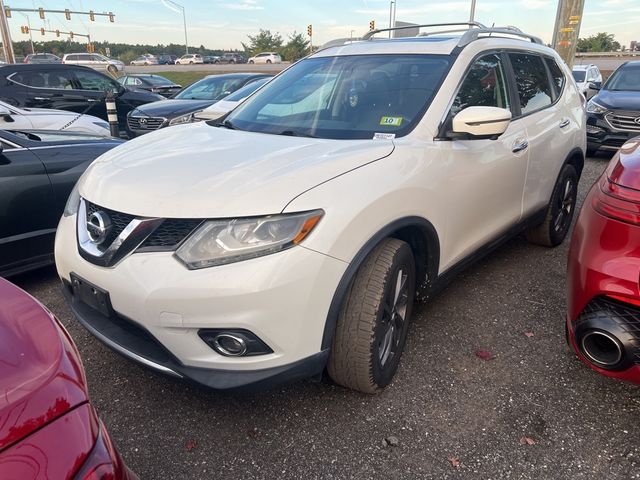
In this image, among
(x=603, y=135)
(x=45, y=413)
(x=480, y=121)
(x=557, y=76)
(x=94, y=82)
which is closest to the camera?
(x=45, y=413)

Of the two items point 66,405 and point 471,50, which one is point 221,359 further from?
point 471,50

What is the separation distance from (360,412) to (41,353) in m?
1.50

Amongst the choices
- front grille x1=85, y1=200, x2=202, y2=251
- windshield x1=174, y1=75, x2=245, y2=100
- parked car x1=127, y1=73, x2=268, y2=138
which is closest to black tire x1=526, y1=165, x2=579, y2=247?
front grille x1=85, y1=200, x2=202, y2=251

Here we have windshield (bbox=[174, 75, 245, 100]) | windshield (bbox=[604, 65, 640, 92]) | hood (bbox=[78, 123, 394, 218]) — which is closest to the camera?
hood (bbox=[78, 123, 394, 218])

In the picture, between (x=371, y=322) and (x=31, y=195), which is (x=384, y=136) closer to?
(x=371, y=322)

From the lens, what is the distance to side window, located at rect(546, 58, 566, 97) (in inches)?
157

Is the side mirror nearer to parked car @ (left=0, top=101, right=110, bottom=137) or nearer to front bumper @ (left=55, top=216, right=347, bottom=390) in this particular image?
front bumper @ (left=55, top=216, right=347, bottom=390)

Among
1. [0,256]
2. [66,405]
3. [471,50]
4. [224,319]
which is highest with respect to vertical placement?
[471,50]

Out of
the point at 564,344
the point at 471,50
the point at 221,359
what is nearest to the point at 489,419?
the point at 564,344

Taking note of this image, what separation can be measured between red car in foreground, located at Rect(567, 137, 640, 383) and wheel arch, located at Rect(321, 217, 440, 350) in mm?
665

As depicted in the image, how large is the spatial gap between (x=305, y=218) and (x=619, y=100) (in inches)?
307

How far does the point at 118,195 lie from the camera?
208cm

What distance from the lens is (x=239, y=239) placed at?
1851mm

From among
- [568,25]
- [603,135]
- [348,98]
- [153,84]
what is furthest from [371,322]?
[153,84]
